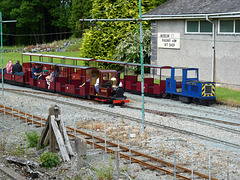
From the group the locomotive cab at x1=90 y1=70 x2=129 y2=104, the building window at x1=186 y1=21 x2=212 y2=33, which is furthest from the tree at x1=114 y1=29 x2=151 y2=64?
the locomotive cab at x1=90 y1=70 x2=129 y2=104

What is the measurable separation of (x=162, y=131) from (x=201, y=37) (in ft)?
51.0

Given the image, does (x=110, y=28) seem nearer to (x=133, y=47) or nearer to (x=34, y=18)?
(x=133, y=47)

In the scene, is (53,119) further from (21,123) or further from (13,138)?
(21,123)

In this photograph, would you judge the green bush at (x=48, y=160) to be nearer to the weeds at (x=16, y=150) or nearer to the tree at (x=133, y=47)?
the weeds at (x=16, y=150)

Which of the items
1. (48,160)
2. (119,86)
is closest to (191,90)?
(119,86)

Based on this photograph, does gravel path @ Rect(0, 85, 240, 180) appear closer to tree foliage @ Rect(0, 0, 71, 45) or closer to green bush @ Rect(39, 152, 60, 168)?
green bush @ Rect(39, 152, 60, 168)

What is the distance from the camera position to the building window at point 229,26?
2848cm

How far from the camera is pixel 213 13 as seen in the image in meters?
29.2

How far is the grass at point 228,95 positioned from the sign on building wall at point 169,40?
6.92 m

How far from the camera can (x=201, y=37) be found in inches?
1239

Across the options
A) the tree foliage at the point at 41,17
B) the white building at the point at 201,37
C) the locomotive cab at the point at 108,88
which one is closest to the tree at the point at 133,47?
the white building at the point at 201,37

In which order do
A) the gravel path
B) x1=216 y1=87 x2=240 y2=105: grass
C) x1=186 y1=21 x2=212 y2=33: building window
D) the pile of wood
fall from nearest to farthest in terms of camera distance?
1. the gravel path
2. the pile of wood
3. x1=216 y1=87 x2=240 y2=105: grass
4. x1=186 y1=21 x2=212 y2=33: building window

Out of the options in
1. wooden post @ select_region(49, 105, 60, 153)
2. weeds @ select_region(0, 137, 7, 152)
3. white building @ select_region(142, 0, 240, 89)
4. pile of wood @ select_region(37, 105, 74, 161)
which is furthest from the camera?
white building @ select_region(142, 0, 240, 89)

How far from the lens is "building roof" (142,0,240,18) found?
94.0 ft
